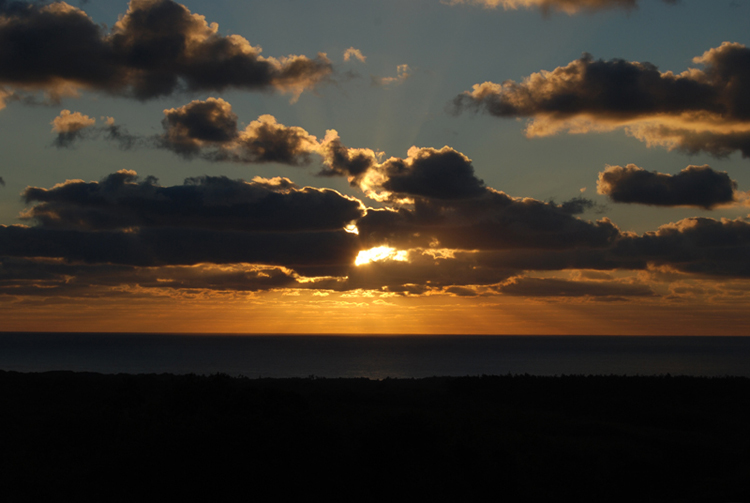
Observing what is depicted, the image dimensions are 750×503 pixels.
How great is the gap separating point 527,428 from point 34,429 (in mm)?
22479

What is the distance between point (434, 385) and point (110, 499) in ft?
119

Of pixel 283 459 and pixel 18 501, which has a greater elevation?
pixel 283 459

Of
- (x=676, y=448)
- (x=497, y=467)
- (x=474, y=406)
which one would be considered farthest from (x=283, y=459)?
(x=474, y=406)

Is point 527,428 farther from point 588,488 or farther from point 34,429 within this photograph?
point 34,429

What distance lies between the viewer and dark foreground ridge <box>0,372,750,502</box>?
672 inches

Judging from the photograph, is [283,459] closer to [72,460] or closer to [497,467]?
[497,467]

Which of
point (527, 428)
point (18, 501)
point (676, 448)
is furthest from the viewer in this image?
point (527, 428)

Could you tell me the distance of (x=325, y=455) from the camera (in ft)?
61.4

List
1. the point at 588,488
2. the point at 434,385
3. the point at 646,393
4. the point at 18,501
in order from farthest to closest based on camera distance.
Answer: the point at 434,385
the point at 646,393
the point at 588,488
the point at 18,501

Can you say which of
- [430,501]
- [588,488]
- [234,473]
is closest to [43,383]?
[234,473]

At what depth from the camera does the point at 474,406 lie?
37031 mm

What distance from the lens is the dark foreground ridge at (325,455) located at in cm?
1708

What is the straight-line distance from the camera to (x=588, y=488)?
1855 centimetres

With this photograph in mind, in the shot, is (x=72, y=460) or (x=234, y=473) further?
(x=72, y=460)
